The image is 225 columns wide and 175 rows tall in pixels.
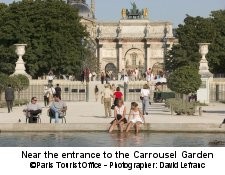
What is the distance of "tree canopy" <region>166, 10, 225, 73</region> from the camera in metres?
79.9

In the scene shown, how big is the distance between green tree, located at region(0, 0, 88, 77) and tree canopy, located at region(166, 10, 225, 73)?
44.7 feet

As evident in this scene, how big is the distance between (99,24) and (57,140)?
9985 centimetres

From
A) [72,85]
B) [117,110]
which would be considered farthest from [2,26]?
[117,110]

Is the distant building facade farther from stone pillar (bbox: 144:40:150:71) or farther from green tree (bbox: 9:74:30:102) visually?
green tree (bbox: 9:74:30:102)

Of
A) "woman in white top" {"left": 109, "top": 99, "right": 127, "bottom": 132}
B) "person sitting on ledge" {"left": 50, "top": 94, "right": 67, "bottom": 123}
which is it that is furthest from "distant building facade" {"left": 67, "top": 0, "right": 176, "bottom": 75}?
"woman in white top" {"left": 109, "top": 99, "right": 127, "bottom": 132}

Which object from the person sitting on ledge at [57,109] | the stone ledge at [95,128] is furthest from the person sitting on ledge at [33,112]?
the stone ledge at [95,128]

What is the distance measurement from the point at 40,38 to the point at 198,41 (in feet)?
62.6

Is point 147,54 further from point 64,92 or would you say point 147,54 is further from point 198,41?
point 64,92

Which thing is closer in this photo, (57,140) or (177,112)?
(57,140)

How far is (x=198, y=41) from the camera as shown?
8206 centimetres

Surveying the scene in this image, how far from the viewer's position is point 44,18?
70.1m

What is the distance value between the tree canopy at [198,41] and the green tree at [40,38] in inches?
536
